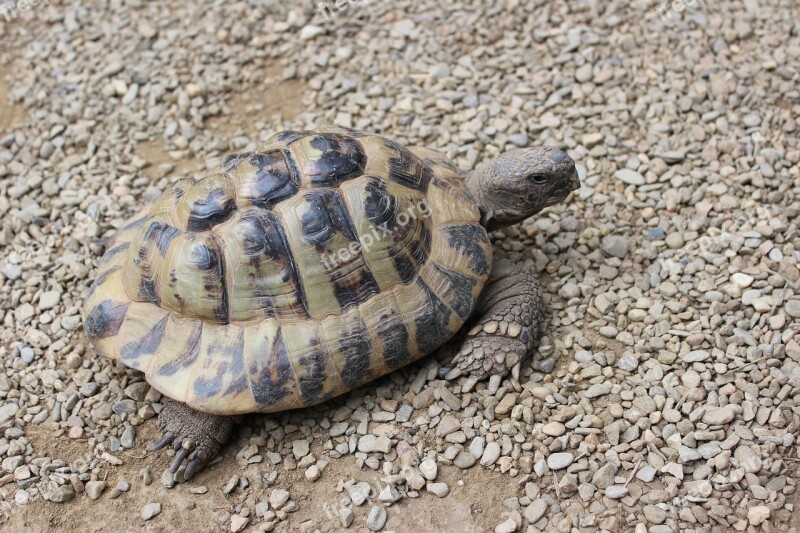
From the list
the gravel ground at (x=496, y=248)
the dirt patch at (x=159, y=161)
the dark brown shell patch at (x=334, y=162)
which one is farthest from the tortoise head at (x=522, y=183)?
the dirt patch at (x=159, y=161)

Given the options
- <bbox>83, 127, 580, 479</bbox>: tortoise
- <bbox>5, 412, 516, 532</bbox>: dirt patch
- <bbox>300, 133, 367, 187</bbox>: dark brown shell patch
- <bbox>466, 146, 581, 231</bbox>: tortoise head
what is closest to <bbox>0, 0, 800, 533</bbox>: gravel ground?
<bbox>5, 412, 516, 532</bbox>: dirt patch

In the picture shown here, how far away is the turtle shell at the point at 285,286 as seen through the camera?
10.4 ft

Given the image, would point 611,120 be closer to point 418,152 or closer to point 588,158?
point 588,158

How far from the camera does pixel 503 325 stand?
349 cm

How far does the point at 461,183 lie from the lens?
3.77 metres

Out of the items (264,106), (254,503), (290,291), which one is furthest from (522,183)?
(264,106)

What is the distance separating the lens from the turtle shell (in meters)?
3.16

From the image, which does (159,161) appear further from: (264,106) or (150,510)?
(150,510)

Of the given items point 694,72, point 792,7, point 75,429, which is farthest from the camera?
point 792,7

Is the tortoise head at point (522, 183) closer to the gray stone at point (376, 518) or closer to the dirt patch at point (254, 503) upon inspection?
the dirt patch at point (254, 503)

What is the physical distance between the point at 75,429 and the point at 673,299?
2.88 metres

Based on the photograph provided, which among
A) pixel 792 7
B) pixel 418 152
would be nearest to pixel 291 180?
pixel 418 152

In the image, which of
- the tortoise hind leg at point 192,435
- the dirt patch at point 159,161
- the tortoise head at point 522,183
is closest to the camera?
the tortoise hind leg at point 192,435

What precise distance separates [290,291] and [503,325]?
3.27 feet
